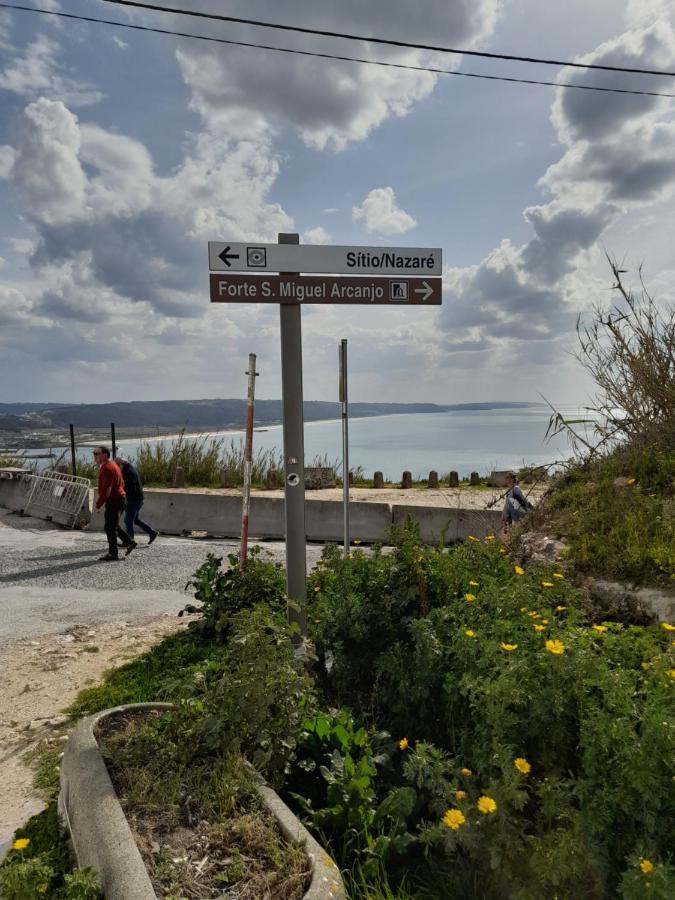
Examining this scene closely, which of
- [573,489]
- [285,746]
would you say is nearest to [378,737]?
[285,746]

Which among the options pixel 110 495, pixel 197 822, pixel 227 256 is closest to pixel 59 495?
pixel 110 495

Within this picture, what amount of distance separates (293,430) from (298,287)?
1.13 metres

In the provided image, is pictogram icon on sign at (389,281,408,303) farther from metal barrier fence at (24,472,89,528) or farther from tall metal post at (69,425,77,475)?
tall metal post at (69,425,77,475)

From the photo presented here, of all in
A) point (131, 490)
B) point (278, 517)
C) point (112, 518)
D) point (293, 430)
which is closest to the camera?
point (293, 430)

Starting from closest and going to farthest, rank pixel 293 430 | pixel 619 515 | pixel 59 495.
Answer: pixel 293 430, pixel 619 515, pixel 59 495

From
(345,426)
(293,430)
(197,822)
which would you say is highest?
(345,426)

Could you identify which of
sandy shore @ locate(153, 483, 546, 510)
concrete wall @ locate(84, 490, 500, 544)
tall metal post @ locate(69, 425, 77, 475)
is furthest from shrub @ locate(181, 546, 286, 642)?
tall metal post @ locate(69, 425, 77, 475)

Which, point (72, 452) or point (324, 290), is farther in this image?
point (72, 452)

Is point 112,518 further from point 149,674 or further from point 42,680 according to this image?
point 149,674

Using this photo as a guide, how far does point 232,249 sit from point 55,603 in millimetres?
5404

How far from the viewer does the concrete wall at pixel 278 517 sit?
11844mm

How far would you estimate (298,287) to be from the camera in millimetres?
5020

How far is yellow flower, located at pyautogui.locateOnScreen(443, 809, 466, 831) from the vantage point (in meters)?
2.49

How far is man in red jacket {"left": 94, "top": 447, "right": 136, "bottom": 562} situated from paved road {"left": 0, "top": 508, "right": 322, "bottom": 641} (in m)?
0.36
